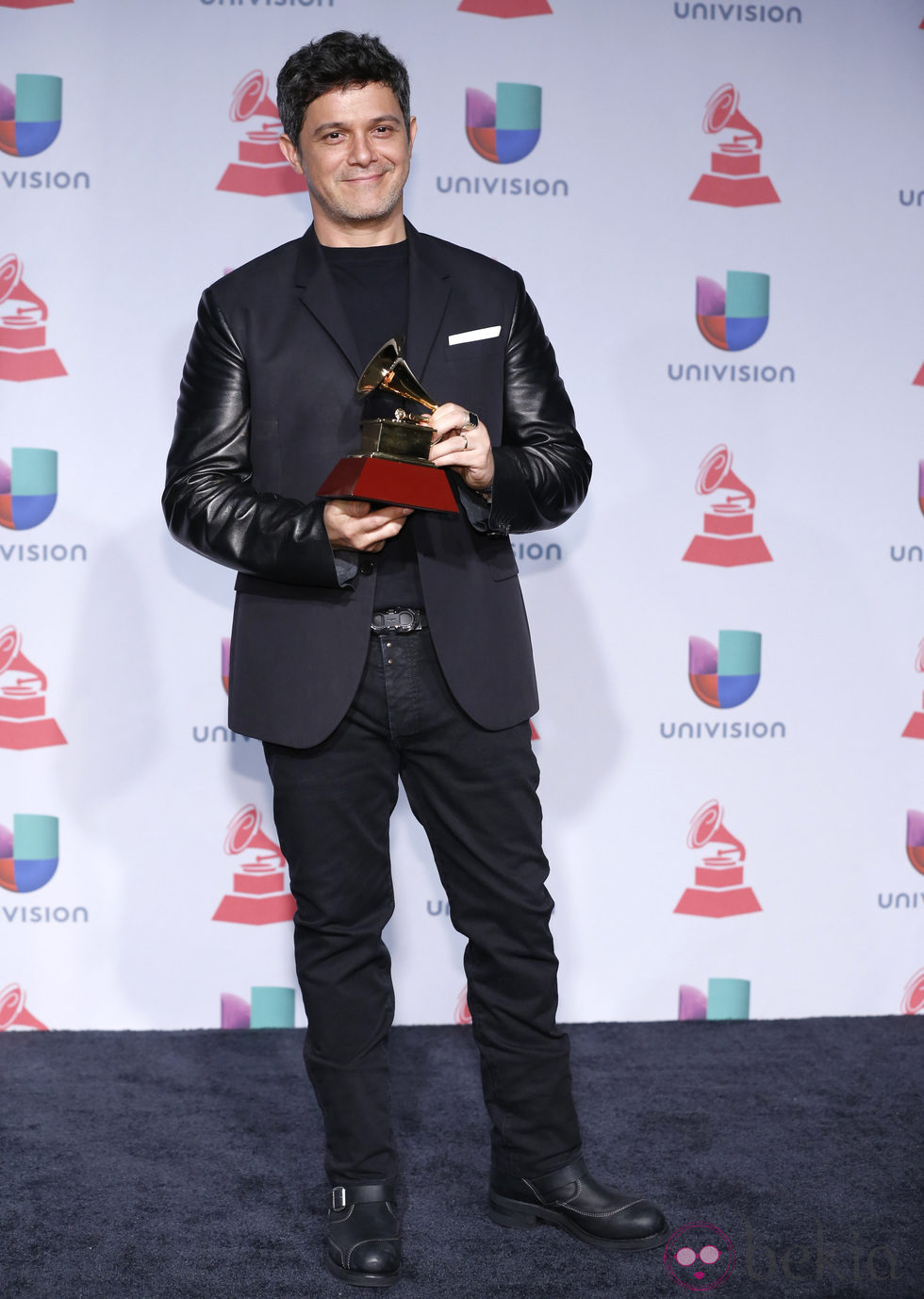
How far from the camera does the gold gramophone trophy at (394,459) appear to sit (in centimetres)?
161

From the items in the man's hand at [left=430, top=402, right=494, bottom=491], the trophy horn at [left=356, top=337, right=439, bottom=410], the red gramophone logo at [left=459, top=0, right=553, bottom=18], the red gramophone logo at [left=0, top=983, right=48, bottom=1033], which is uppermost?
the red gramophone logo at [left=459, top=0, right=553, bottom=18]

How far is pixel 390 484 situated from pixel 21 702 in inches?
60.7

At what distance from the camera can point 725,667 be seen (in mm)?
2848

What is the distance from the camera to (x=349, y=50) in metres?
1.81

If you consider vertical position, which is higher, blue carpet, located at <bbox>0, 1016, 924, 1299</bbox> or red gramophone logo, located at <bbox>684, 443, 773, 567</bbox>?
red gramophone logo, located at <bbox>684, 443, 773, 567</bbox>

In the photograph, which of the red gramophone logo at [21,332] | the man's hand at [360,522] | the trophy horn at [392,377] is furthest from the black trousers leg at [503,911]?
the red gramophone logo at [21,332]

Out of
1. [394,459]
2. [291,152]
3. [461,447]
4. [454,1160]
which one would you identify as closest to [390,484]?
[394,459]

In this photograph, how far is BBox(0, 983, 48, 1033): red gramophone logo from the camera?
9.29 ft

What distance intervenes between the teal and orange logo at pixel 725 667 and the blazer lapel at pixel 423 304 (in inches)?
49.9

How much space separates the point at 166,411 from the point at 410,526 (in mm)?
1139

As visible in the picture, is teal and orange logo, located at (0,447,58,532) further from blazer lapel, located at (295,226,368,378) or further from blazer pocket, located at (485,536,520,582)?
blazer pocket, located at (485,536,520,582)

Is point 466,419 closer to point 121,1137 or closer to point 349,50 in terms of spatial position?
point 349,50

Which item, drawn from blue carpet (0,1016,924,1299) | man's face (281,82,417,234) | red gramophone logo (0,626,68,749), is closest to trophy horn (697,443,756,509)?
man's face (281,82,417,234)

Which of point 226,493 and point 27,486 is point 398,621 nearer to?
point 226,493
